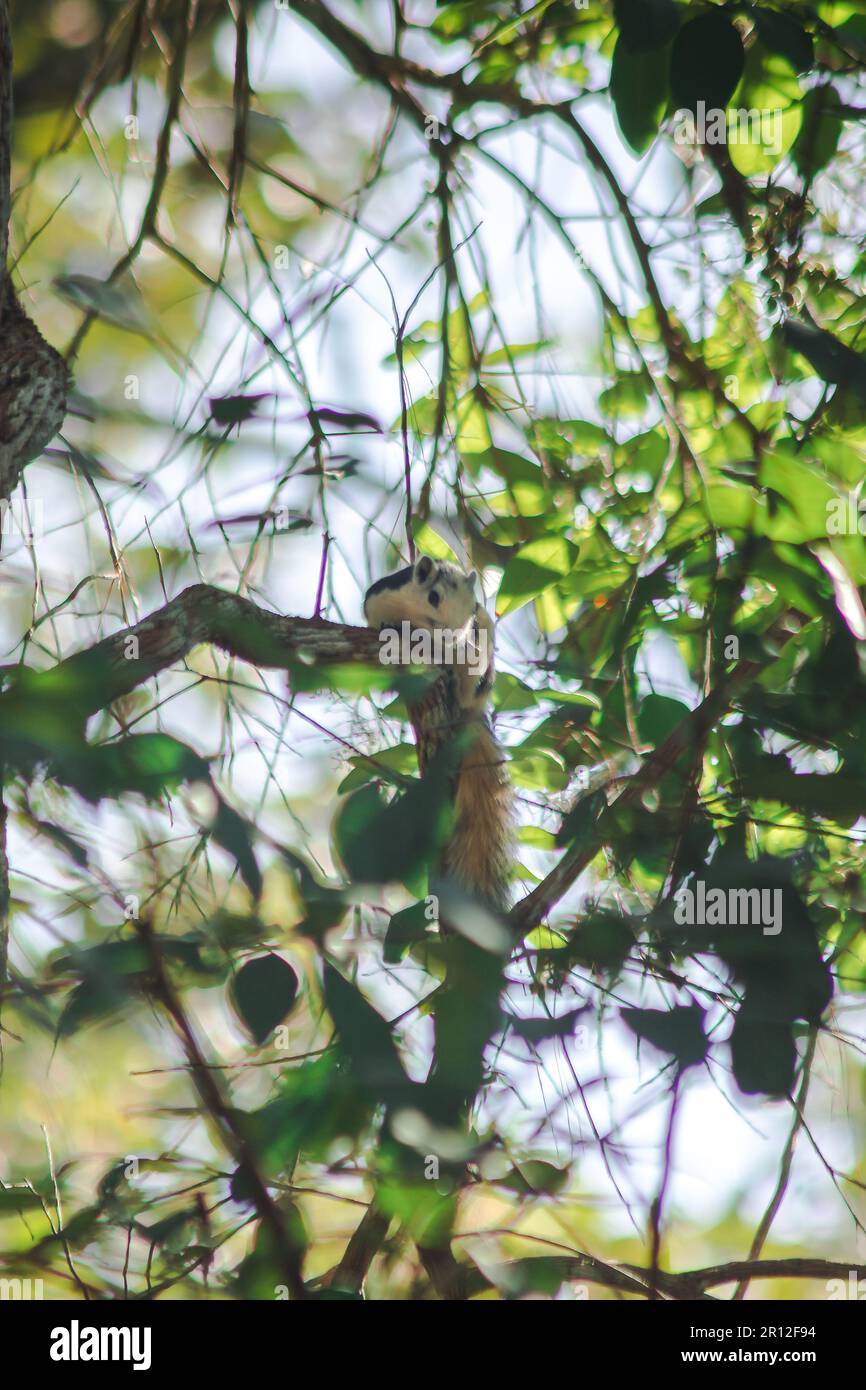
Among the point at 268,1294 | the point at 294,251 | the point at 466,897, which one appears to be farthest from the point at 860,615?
the point at 294,251

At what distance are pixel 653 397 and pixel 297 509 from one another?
612 millimetres

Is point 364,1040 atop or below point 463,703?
below

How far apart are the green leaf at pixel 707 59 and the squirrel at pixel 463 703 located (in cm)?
68

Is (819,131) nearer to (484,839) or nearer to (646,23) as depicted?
(646,23)

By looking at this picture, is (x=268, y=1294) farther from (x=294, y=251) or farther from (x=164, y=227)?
A: (x=164, y=227)

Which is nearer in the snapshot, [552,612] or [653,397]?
[552,612]

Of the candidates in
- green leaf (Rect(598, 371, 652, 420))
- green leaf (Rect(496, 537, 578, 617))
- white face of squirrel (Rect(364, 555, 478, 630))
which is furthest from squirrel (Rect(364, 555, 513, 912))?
green leaf (Rect(598, 371, 652, 420))

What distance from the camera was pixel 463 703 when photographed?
5.58ft

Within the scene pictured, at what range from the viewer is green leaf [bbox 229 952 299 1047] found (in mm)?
919

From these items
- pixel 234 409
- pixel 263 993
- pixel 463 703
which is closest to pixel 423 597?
pixel 463 703

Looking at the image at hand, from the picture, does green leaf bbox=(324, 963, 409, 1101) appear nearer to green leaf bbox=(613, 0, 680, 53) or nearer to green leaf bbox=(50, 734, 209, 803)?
green leaf bbox=(50, 734, 209, 803)

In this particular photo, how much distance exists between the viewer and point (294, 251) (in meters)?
1.94

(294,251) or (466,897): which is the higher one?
(294,251)

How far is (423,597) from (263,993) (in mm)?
806
